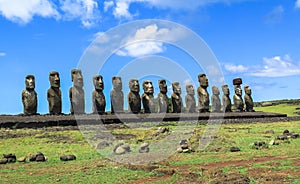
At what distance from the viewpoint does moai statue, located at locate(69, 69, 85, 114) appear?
2923 centimetres

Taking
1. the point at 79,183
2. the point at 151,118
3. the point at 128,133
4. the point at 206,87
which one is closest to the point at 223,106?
the point at 206,87

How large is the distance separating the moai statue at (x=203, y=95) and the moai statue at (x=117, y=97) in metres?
7.11

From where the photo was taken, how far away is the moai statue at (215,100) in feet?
120

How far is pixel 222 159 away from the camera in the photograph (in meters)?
13.0

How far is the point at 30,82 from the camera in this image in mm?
28203

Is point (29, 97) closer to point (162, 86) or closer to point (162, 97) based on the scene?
point (162, 97)

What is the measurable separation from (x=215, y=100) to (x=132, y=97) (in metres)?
8.54

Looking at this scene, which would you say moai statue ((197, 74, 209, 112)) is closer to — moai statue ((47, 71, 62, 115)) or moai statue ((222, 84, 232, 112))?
moai statue ((222, 84, 232, 112))

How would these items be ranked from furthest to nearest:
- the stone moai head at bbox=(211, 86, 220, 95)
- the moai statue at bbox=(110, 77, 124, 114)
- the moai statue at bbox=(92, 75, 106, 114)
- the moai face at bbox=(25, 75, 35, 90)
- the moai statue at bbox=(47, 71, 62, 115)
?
the stone moai head at bbox=(211, 86, 220, 95) → the moai statue at bbox=(110, 77, 124, 114) → the moai statue at bbox=(92, 75, 106, 114) → the moai statue at bbox=(47, 71, 62, 115) → the moai face at bbox=(25, 75, 35, 90)

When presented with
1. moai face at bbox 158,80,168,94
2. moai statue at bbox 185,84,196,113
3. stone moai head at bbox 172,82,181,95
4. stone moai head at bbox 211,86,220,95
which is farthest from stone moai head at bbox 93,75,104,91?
stone moai head at bbox 211,86,220,95

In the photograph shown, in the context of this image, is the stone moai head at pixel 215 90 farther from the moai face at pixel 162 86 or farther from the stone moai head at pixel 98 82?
the stone moai head at pixel 98 82

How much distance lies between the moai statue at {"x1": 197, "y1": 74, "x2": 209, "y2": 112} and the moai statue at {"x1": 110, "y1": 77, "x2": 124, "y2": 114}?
711 cm

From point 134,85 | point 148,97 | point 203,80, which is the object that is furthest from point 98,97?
point 203,80

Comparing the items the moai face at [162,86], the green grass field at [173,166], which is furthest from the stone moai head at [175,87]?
the green grass field at [173,166]
